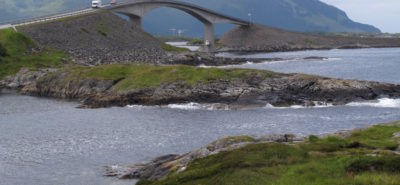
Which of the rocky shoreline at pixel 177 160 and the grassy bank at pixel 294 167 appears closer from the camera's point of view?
the grassy bank at pixel 294 167

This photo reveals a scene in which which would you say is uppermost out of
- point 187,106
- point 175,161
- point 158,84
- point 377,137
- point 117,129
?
point 158,84

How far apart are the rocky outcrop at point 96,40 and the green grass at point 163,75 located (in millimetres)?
27536

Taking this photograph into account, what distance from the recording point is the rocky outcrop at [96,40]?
121062 mm

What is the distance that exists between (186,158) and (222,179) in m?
11.7

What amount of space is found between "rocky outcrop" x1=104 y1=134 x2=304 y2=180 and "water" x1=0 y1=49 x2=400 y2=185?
1.37 meters

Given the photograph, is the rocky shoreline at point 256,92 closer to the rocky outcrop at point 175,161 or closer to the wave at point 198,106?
the wave at point 198,106

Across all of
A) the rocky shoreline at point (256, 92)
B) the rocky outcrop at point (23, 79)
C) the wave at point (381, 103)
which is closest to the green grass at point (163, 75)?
the rocky shoreline at point (256, 92)

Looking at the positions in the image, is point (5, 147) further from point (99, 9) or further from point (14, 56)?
point (99, 9)

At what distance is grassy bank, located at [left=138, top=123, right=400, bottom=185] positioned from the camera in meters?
24.5

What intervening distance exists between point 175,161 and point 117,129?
21.8 meters

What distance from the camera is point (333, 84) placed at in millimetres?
77062

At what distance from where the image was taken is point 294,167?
1059 inches

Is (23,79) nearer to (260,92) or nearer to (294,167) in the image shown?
(260,92)

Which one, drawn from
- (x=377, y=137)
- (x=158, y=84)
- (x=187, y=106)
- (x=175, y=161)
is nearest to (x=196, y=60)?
(x=158, y=84)
